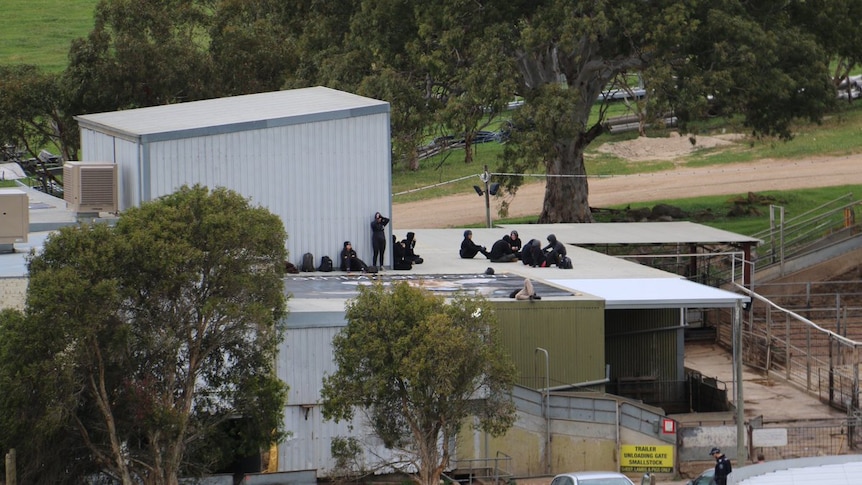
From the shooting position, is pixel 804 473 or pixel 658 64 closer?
pixel 804 473

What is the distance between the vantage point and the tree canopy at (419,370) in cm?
2512

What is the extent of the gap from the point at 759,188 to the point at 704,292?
107 feet

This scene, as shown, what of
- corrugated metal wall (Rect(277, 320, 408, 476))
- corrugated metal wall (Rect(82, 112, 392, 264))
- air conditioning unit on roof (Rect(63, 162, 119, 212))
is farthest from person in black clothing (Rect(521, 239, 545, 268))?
air conditioning unit on roof (Rect(63, 162, 119, 212))

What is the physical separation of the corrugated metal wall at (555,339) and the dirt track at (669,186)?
27.4m

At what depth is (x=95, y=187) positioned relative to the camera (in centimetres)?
3631

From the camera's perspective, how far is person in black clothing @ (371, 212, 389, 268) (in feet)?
120

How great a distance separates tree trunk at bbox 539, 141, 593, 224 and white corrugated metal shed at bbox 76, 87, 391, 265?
Result: 52.8 ft

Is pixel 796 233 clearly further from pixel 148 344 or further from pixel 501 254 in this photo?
pixel 148 344

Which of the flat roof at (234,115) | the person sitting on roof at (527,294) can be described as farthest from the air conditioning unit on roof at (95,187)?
the person sitting on roof at (527,294)

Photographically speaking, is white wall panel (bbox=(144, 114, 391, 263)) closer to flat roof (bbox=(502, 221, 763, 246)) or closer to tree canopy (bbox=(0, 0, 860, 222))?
flat roof (bbox=(502, 221, 763, 246))

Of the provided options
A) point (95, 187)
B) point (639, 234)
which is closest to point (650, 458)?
point (95, 187)

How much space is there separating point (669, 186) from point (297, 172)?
105ft

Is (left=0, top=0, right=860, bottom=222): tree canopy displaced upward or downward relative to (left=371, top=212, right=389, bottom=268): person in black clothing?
upward

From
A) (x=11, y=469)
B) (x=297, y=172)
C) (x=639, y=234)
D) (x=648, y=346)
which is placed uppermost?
(x=297, y=172)
